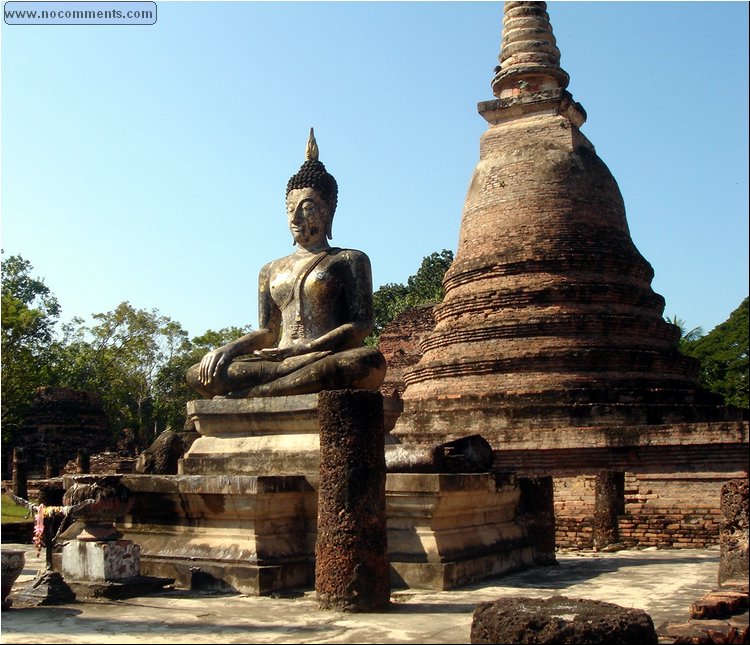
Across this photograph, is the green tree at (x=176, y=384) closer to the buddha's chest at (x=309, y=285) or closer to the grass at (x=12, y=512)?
the grass at (x=12, y=512)

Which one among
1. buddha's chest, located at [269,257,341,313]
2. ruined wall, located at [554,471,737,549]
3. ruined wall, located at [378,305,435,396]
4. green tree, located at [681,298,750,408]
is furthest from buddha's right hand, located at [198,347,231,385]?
green tree, located at [681,298,750,408]

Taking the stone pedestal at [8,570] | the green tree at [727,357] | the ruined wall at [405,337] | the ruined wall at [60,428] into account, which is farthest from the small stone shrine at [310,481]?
the green tree at [727,357]

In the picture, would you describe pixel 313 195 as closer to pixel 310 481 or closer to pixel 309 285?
pixel 309 285

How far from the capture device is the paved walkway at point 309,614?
5.54m

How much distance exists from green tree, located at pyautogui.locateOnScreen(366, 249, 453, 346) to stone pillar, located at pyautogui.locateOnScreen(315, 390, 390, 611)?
39025 millimetres

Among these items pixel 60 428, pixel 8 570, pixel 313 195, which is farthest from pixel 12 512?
pixel 8 570

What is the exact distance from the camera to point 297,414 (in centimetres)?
874

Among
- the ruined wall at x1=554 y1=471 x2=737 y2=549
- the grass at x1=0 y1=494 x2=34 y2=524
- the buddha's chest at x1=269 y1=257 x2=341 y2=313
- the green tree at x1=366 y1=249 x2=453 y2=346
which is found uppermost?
the green tree at x1=366 y1=249 x2=453 y2=346

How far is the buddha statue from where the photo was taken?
8.91 metres

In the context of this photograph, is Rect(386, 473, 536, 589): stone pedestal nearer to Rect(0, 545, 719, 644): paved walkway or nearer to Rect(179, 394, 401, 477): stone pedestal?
Rect(0, 545, 719, 644): paved walkway

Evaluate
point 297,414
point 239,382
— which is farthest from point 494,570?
point 239,382

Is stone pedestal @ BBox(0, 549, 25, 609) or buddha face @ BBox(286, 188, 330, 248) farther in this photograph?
buddha face @ BBox(286, 188, 330, 248)

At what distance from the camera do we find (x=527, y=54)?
856 inches

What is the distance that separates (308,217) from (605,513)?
6335mm
